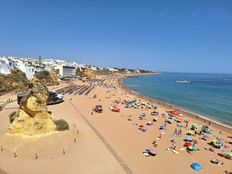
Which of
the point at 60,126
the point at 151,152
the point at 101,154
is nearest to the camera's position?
the point at 101,154

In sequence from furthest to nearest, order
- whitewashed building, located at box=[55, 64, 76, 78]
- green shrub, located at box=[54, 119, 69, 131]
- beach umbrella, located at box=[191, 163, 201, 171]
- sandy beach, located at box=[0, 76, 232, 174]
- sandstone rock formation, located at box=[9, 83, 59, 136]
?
whitewashed building, located at box=[55, 64, 76, 78] → green shrub, located at box=[54, 119, 69, 131] → sandstone rock formation, located at box=[9, 83, 59, 136] → beach umbrella, located at box=[191, 163, 201, 171] → sandy beach, located at box=[0, 76, 232, 174]

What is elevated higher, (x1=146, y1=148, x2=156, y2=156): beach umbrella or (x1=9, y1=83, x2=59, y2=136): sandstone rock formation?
(x1=9, y1=83, x2=59, y2=136): sandstone rock formation

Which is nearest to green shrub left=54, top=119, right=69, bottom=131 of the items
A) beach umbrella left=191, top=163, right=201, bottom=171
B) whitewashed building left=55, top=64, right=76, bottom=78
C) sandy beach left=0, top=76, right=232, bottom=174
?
sandy beach left=0, top=76, right=232, bottom=174

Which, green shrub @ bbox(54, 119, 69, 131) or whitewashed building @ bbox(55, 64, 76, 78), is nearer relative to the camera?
green shrub @ bbox(54, 119, 69, 131)

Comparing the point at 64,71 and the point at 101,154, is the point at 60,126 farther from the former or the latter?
the point at 64,71

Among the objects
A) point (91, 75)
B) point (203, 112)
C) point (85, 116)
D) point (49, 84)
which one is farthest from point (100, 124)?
point (91, 75)

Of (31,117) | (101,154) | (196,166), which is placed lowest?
(196,166)

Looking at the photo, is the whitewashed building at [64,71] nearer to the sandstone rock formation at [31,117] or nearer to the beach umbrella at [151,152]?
the sandstone rock formation at [31,117]

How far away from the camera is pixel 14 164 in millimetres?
13805

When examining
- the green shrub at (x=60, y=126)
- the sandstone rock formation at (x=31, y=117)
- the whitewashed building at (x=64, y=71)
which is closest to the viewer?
the sandstone rock formation at (x=31, y=117)

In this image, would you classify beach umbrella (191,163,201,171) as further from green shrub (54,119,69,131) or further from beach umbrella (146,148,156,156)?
green shrub (54,119,69,131)

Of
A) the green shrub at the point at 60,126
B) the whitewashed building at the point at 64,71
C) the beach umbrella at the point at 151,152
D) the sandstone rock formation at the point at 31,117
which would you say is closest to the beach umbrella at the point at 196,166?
the beach umbrella at the point at 151,152

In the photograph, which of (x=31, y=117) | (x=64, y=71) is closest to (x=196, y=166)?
(x=31, y=117)

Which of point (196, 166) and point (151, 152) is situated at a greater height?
point (151, 152)
